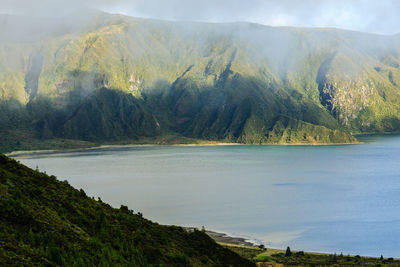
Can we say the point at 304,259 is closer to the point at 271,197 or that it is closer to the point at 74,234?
the point at 74,234

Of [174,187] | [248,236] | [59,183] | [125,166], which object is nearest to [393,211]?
[248,236]

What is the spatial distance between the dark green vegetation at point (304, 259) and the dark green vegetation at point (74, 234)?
1384 centimetres

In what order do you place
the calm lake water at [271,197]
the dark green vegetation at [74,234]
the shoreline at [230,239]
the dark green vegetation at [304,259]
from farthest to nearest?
the calm lake water at [271,197]
the shoreline at [230,239]
the dark green vegetation at [304,259]
the dark green vegetation at [74,234]

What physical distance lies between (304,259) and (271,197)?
53.8 meters

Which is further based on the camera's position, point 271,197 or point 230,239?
point 271,197

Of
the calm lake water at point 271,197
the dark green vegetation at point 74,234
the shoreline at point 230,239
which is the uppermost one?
the calm lake water at point 271,197

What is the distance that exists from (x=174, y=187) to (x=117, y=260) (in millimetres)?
96763

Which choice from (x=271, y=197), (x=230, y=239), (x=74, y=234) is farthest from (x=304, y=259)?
(x=271, y=197)

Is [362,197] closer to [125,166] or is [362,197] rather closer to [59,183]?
[59,183]

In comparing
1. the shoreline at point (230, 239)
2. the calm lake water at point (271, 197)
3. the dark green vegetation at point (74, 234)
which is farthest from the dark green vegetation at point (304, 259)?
the dark green vegetation at point (74, 234)

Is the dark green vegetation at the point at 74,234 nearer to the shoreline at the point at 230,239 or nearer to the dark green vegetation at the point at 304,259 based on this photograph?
the dark green vegetation at the point at 304,259

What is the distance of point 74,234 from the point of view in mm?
26859

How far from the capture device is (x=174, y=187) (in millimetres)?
121812

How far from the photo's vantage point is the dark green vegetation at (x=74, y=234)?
2259 centimetres
